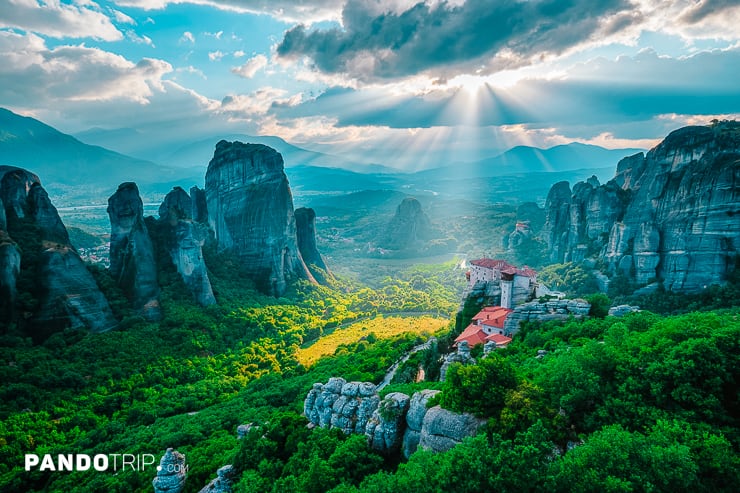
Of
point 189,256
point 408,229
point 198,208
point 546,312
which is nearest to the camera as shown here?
point 546,312

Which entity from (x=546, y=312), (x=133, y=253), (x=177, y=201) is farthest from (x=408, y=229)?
(x=546, y=312)

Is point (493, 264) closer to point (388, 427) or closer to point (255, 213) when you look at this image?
point (388, 427)

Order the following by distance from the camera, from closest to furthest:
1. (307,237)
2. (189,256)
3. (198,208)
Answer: (189,256) < (198,208) < (307,237)

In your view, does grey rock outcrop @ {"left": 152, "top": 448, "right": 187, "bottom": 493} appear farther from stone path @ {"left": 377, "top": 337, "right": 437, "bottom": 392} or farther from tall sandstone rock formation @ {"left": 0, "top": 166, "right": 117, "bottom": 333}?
tall sandstone rock formation @ {"left": 0, "top": 166, "right": 117, "bottom": 333}

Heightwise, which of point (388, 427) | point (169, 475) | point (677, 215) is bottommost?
point (169, 475)

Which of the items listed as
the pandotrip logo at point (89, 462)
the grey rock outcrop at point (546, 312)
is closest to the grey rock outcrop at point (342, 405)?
the pandotrip logo at point (89, 462)

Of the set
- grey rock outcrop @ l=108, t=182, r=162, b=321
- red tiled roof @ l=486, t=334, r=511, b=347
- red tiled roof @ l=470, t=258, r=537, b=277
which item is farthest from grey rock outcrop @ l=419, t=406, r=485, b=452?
grey rock outcrop @ l=108, t=182, r=162, b=321

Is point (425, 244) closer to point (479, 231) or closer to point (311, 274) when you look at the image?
point (479, 231)

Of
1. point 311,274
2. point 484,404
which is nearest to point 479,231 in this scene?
point 311,274
